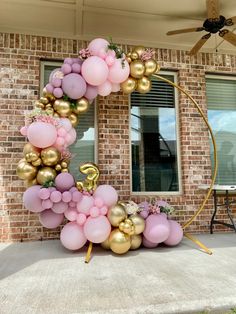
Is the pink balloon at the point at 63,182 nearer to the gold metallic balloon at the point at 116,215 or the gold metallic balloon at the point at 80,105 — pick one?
the gold metallic balloon at the point at 116,215

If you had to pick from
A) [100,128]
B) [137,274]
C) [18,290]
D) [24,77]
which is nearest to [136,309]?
[137,274]

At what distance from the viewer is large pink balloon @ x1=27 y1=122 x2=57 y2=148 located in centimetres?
275

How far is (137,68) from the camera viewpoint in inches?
124

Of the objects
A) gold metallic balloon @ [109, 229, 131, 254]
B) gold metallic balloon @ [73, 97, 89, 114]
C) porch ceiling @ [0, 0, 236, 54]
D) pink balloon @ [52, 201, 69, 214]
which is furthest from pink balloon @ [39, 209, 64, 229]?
porch ceiling @ [0, 0, 236, 54]

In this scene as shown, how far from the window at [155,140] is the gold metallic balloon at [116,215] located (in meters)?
1.13

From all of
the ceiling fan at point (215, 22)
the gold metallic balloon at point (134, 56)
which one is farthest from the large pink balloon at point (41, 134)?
the ceiling fan at point (215, 22)

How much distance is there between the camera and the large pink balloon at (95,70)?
9.59 feet

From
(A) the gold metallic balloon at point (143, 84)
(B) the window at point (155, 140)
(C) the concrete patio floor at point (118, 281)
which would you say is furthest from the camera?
(B) the window at point (155, 140)

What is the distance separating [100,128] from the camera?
391cm

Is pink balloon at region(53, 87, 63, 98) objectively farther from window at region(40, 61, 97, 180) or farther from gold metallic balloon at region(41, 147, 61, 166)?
window at region(40, 61, 97, 180)

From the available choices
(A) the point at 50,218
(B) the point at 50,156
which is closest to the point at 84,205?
(A) the point at 50,218

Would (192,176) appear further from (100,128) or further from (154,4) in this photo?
(154,4)

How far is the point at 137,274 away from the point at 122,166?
1.78 m

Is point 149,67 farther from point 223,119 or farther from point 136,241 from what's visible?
point 136,241
